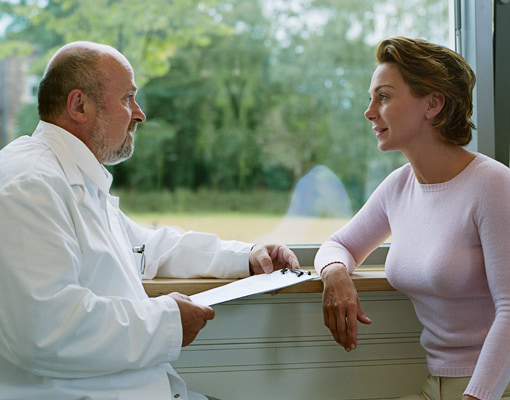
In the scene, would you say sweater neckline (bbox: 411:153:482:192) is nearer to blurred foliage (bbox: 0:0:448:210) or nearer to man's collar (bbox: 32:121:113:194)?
blurred foliage (bbox: 0:0:448:210)

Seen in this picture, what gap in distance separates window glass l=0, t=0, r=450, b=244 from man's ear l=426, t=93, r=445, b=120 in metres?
0.55

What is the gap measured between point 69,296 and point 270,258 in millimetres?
714

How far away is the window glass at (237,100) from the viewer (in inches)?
76.9

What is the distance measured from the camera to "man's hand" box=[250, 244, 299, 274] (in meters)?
1.71

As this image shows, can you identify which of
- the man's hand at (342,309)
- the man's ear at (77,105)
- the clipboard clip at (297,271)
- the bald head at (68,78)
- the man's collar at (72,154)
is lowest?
the man's hand at (342,309)

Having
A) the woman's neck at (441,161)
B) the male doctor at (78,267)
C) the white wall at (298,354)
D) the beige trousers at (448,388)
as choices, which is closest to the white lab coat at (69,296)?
the male doctor at (78,267)

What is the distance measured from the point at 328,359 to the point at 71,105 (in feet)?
3.55

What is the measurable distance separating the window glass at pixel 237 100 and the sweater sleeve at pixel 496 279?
755 millimetres

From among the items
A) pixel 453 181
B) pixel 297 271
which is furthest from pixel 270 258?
pixel 453 181

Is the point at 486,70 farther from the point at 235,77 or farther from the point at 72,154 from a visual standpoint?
the point at 72,154

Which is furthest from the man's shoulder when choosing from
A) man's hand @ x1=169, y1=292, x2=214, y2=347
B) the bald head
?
man's hand @ x1=169, y1=292, x2=214, y2=347

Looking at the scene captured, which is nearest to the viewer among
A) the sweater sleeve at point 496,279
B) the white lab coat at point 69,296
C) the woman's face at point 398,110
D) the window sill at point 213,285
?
the white lab coat at point 69,296

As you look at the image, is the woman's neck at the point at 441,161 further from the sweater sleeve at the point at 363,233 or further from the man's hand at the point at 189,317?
the man's hand at the point at 189,317

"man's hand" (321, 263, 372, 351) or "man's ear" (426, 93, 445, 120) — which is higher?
"man's ear" (426, 93, 445, 120)
